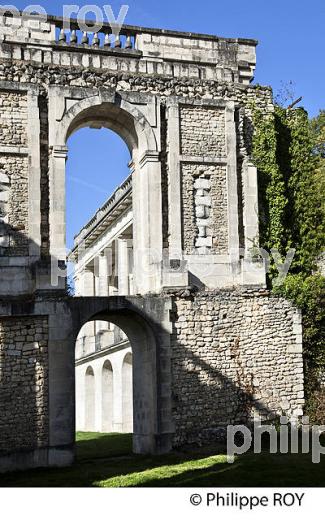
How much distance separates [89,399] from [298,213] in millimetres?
16765

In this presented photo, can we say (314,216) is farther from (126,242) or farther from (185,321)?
(126,242)

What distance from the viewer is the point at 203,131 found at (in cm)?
2017

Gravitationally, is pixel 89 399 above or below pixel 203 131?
below

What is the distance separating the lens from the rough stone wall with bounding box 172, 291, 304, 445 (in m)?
18.5

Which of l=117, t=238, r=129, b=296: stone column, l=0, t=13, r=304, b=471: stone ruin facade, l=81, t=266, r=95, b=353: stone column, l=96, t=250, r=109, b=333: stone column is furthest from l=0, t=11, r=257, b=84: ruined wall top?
l=81, t=266, r=95, b=353: stone column

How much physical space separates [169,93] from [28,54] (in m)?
3.63

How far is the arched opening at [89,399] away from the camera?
32.7 m

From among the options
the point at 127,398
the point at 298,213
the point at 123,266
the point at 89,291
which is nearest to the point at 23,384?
the point at 298,213

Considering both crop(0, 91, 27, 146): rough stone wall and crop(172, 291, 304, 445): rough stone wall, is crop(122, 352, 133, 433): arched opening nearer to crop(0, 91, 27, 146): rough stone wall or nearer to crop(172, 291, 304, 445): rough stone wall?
crop(172, 291, 304, 445): rough stone wall

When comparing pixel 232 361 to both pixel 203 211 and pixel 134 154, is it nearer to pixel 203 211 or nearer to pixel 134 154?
pixel 203 211

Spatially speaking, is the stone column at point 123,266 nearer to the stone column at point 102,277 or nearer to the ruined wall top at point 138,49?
the stone column at point 102,277

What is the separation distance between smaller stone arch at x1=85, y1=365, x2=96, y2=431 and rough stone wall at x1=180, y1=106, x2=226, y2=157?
50.7 ft

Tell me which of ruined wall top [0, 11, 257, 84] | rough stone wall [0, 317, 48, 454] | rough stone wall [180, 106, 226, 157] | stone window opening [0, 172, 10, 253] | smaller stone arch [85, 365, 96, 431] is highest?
ruined wall top [0, 11, 257, 84]

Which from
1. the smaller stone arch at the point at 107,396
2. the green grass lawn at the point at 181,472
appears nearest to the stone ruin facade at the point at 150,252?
the green grass lawn at the point at 181,472
